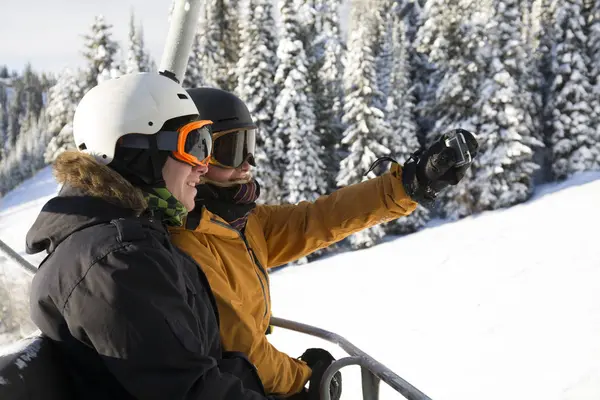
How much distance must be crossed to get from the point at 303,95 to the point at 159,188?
25071mm

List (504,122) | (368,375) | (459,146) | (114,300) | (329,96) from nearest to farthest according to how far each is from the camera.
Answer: (114,300) → (368,375) → (459,146) → (504,122) → (329,96)

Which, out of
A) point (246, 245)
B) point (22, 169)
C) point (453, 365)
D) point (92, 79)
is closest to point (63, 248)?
point (246, 245)

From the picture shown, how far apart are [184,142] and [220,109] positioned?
1.17m

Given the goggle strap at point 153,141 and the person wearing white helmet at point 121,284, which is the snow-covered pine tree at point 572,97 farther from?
the person wearing white helmet at point 121,284

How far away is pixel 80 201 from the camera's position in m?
1.72

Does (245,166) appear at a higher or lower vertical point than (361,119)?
higher

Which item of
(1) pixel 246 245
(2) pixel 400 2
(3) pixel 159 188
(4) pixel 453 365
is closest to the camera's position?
(3) pixel 159 188

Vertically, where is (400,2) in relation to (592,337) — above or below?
above

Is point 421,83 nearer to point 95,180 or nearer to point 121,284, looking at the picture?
point 95,180

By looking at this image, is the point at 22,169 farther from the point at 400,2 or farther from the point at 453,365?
the point at 453,365

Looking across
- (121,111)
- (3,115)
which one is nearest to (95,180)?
(121,111)

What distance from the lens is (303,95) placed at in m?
26.5

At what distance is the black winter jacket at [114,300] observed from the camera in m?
1.52

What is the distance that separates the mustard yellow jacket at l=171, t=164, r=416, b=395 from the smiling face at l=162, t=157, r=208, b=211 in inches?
14.3
